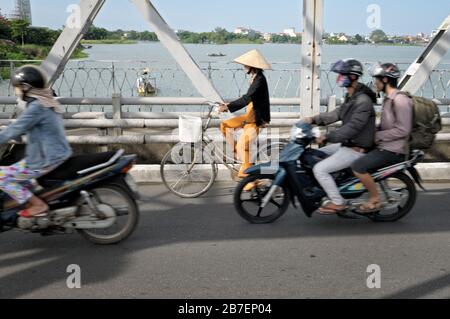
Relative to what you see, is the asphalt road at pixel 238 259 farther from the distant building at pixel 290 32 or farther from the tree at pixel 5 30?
the tree at pixel 5 30

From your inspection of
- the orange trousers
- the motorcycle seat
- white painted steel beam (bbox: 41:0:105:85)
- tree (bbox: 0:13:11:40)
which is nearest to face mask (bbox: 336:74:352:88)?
the orange trousers

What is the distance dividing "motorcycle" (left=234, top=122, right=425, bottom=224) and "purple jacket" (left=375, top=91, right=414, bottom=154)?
23cm

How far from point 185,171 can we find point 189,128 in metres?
0.64

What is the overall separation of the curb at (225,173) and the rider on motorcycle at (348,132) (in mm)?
2039

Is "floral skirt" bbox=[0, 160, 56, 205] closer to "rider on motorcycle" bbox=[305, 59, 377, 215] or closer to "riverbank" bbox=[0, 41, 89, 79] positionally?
"rider on motorcycle" bbox=[305, 59, 377, 215]

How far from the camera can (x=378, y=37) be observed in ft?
24.6

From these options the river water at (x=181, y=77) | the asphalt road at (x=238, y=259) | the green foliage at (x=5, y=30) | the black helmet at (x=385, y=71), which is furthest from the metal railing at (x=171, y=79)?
the green foliage at (x=5, y=30)

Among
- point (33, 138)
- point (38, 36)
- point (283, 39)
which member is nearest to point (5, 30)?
point (38, 36)

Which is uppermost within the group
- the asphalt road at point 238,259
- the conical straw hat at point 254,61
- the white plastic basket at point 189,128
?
the conical straw hat at point 254,61

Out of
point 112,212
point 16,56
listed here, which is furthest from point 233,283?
point 16,56

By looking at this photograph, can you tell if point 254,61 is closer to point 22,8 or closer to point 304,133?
point 304,133

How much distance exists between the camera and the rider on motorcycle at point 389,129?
480cm

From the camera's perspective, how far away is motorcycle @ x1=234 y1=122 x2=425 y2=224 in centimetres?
498
